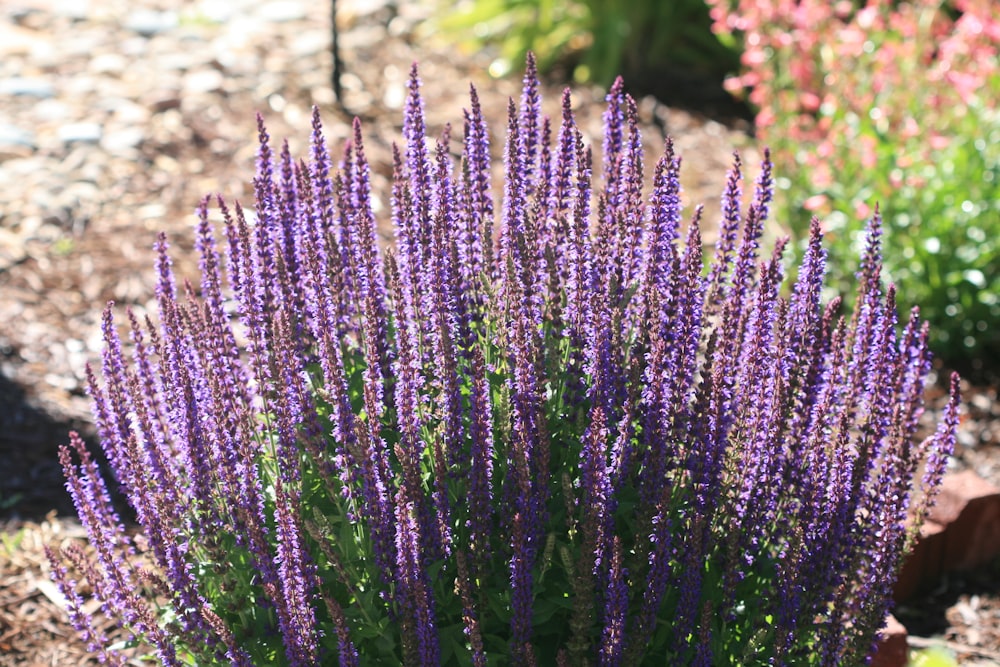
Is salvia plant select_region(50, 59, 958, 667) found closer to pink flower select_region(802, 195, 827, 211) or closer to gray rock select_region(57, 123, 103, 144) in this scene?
pink flower select_region(802, 195, 827, 211)

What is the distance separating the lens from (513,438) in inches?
112

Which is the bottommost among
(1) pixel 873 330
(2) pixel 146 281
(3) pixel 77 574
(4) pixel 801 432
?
(3) pixel 77 574

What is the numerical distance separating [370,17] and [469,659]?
8.61 metres

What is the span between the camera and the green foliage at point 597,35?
9.45 metres

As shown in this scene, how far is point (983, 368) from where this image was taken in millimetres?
6387

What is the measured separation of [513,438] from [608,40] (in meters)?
7.07

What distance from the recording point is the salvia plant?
272cm

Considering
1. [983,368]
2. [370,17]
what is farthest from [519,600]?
[370,17]

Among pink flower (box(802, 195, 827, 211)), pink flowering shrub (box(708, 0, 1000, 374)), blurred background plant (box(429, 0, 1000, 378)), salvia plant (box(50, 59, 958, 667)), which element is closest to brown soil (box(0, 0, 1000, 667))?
blurred background plant (box(429, 0, 1000, 378))

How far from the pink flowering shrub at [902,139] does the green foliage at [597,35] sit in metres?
1.19

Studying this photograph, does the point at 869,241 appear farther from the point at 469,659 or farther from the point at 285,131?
the point at 285,131

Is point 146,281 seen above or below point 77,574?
above

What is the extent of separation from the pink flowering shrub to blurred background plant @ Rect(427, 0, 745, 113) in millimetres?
1158

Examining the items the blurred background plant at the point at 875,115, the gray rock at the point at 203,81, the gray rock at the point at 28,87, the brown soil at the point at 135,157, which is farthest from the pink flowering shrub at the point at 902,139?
the gray rock at the point at 28,87
